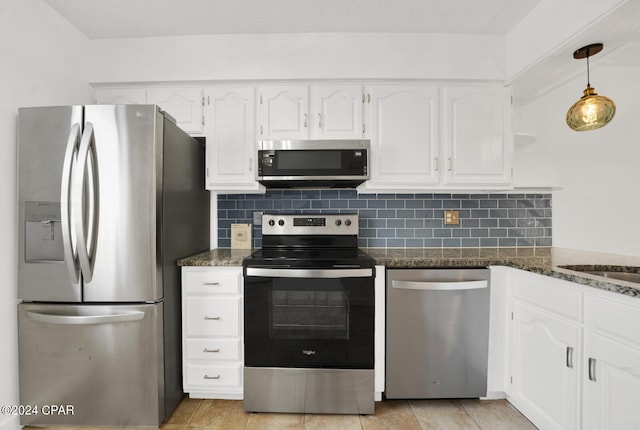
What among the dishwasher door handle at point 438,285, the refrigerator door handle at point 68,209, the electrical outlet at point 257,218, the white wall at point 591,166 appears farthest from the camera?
the electrical outlet at point 257,218

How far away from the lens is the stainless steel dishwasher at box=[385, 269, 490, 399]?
179 centimetres

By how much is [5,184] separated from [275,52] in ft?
5.78

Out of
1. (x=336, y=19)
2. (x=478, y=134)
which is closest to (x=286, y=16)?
(x=336, y=19)

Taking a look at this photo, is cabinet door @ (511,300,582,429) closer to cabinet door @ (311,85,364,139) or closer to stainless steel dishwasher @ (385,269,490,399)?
stainless steel dishwasher @ (385,269,490,399)

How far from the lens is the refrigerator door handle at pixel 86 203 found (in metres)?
1.52

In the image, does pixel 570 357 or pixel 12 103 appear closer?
pixel 570 357

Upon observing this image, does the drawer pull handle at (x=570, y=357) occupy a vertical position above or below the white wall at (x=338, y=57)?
below

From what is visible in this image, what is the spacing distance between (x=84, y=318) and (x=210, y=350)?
2.28 ft

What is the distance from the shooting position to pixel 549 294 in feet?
4.98

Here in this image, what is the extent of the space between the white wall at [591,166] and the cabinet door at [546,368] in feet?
3.69

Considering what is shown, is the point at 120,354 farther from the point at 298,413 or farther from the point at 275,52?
the point at 275,52

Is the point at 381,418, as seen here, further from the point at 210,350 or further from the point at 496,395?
the point at 210,350

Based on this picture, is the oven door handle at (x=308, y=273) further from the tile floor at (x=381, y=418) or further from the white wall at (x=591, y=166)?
the white wall at (x=591, y=166)

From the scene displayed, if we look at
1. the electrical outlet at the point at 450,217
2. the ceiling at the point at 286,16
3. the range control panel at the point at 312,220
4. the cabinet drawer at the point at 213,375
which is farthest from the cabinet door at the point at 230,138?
the electrical outlet at the point at 450,217
